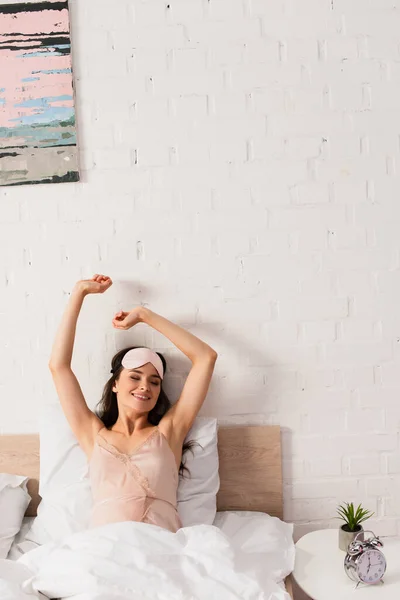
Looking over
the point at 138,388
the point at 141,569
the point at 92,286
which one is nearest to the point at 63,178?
the point at 92,286

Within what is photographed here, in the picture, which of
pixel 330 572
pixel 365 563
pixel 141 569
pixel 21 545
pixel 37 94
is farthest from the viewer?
pixel 37 94

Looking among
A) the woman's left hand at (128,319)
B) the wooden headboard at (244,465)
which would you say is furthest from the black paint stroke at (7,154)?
the wooden headboard at (244,465)

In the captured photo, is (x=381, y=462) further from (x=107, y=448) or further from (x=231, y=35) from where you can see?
(x=231, y=35)

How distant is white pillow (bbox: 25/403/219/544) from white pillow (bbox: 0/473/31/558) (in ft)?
0.21

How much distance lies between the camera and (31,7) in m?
2.19

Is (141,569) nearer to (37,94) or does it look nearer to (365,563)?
(365,563)

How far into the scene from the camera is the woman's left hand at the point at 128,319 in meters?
2.16

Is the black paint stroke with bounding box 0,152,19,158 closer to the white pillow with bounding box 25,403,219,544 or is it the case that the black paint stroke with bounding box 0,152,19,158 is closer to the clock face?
the white pillow with bounding box 25,403,219,544

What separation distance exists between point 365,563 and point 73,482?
3.16ft

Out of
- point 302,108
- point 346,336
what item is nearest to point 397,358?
point 346,336

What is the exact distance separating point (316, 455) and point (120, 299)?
90 centimetres

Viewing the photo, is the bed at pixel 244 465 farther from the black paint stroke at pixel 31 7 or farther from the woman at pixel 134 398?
the black paint stroke at pixel 31 7

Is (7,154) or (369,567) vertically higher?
(7,154)

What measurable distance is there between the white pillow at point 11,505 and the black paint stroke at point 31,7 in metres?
1.59
